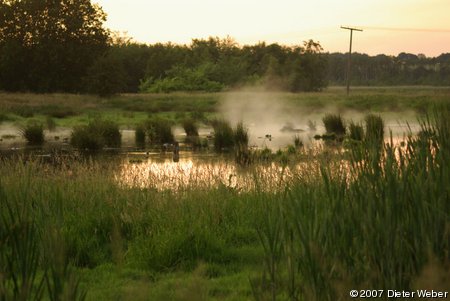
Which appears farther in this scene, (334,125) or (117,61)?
(117,61)

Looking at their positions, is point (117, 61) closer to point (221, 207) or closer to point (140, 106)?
point (140, 106)

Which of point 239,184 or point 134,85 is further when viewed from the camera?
point 134,85

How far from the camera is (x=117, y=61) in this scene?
5350cm

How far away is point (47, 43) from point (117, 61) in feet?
20.2

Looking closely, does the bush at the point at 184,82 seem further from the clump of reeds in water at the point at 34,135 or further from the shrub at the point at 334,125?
the clump of reeds in water at the point at 34,135

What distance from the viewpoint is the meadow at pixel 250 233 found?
420 cm

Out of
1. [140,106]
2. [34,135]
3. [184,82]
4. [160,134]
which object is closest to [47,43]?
[140,106]

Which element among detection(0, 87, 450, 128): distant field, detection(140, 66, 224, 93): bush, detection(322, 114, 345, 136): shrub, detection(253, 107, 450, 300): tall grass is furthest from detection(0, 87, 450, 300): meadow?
detection(140, 66, 224, 93): bush

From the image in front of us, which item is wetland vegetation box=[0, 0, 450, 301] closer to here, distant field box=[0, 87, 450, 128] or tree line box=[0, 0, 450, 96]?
distant field box=[0, 87, 450, 128]

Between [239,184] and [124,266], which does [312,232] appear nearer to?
[124,266]

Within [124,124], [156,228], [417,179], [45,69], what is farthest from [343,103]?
[417,179]

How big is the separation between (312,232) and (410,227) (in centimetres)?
68

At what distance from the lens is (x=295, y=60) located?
87375mm

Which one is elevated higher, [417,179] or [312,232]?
[417,179]
